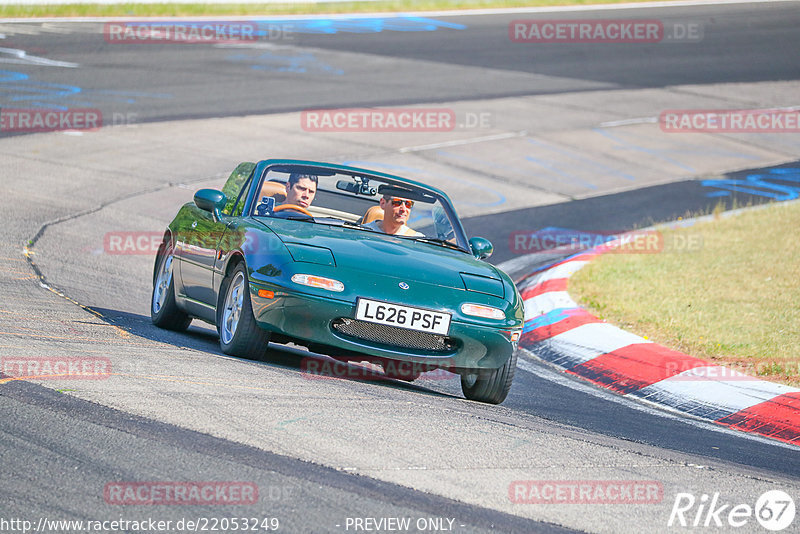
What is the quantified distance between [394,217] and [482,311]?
1.51 metres

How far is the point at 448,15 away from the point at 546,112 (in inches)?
518

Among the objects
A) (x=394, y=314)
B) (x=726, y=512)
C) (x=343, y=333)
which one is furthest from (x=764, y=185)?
(x=726, y=512)

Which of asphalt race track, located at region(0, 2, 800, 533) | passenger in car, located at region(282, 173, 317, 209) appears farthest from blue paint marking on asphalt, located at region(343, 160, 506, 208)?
passenger in car, located at region(282, 173, 317, 209)

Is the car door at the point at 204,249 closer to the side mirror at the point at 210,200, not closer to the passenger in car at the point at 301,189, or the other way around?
the side mirror at the point at 210,200

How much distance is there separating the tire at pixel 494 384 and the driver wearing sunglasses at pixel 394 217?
51.9 inches

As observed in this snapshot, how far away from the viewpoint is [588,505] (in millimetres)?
4551

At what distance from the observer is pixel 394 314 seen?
6.42m

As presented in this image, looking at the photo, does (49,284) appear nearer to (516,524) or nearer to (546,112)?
(516,524)

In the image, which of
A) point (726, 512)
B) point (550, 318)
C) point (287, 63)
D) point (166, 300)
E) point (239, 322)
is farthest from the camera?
point (287, 63)

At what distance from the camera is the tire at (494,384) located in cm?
684

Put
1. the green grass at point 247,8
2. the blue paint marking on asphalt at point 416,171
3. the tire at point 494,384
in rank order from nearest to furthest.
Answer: the tire at point 494,384 → the blue paint marking on asphalt at point 416,171 → the green grass at point 247,8

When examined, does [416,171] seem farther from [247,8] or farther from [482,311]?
[247,8]

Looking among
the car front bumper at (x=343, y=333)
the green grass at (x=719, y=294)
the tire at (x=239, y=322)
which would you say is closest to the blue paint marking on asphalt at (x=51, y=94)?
the green grass at (x=719, y=294)

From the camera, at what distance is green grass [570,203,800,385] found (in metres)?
8.64
